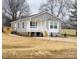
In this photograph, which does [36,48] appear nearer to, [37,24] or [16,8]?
[37,24]

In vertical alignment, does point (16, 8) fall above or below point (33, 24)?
above

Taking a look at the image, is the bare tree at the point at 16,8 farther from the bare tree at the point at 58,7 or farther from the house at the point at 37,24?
the bare tree at the point at 58,7

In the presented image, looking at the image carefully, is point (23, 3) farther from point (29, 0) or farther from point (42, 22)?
point (42, 22)

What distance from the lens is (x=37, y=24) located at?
213 centimetres

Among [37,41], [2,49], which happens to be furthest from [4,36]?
[37,41]

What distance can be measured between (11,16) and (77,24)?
588mm

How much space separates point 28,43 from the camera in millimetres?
2121

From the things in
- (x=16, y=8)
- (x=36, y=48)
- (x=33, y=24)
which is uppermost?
(x=16, y=8)

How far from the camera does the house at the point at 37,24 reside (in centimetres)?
212

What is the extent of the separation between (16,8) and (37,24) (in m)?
0.23

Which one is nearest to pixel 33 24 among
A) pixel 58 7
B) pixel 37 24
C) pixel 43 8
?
pixel 37 24

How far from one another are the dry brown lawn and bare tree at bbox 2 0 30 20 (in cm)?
19

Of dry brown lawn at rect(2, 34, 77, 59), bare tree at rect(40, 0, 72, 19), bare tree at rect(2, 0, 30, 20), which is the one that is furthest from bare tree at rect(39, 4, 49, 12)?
dry brown lawn at rect(2, 34, 77, 59)

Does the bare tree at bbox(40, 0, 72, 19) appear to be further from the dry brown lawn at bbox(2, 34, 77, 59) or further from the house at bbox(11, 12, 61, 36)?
the dry brown lawn at bbox(2, 34, 77, 59)
